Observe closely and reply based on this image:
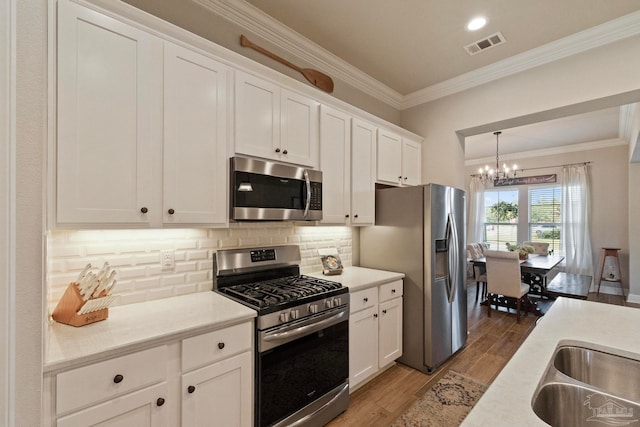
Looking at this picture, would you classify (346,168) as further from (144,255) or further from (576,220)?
(576,220)

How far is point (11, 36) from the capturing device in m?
0.78

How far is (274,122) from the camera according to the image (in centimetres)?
218

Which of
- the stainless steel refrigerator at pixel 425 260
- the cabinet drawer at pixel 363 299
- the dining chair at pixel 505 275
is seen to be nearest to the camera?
the cabinet drawer at pixel 363 299

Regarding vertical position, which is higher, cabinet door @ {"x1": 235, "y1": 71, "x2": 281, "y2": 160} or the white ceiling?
the white ceiling

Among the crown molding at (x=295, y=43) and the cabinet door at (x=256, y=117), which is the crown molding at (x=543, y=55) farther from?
the cabinet door at (x=256, y=117)

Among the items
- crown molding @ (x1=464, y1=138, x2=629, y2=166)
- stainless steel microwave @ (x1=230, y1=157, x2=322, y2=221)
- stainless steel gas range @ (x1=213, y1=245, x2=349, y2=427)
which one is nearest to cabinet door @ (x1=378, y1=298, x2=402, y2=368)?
stainless steel gas range @ (x1=213, y1=245, x2=349, y2=427)

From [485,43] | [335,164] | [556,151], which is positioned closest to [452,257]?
[335,164]

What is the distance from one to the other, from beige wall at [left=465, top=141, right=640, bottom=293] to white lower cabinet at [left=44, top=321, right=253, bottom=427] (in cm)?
726

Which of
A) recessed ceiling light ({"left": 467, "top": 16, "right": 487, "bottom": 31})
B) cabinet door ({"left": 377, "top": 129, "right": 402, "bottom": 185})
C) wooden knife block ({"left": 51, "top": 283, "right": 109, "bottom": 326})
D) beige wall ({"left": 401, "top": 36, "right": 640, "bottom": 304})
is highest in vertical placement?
recessed ceiling light ({"left": 467, "top": 16, "right": 487, "bottom": 31})

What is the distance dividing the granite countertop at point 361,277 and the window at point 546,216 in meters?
5.61

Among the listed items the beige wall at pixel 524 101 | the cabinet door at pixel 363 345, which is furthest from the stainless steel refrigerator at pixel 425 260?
the beige wall at pixel 524 101

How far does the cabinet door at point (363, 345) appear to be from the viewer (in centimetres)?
238

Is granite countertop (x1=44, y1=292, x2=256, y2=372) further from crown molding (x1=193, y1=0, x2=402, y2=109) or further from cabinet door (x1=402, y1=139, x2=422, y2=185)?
cabinet door (x1=402, y1=139, x2=422, y2=185)

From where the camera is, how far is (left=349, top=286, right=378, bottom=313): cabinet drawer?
2.38 m
